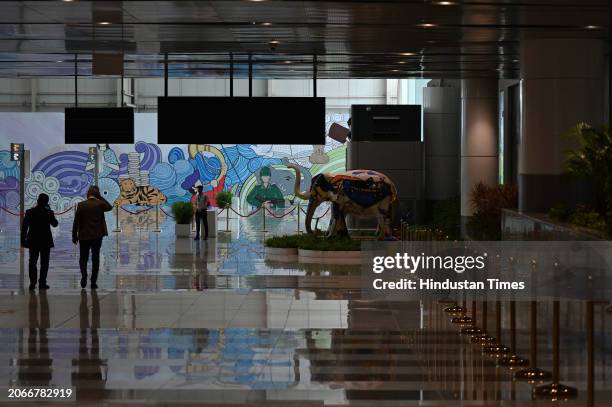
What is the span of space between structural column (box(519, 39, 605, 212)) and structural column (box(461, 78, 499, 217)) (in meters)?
10.4

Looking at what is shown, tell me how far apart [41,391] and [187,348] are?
2.67 metres

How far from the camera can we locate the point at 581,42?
63.7 feet

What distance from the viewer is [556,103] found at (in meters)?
19.6

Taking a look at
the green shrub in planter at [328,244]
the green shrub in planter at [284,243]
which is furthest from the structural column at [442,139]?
the green shrub in planter at [284,243]

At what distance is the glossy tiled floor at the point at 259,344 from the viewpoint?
9992mm

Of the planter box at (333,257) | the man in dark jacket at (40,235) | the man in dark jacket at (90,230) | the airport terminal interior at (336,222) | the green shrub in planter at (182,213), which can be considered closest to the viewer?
the airport terminal interior at (336,222)

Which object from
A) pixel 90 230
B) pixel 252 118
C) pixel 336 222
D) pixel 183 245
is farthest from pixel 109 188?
pixel 90 230

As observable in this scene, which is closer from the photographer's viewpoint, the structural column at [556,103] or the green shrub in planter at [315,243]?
the structural column at [556,103]

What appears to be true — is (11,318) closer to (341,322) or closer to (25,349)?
(25,349)

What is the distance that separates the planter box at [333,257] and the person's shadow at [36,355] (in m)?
9.02

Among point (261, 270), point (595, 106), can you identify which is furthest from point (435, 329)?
point (261, 270)

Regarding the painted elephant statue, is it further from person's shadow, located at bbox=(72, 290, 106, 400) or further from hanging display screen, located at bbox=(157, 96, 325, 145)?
person's shadow, located at bbox=(72, 290, 106, 400)

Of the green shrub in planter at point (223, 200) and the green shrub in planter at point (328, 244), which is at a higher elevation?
the green shrub in planter at point (223, 200)

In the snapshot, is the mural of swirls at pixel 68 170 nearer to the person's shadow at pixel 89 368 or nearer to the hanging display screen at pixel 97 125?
the hanging display screen at pixel 97 125
